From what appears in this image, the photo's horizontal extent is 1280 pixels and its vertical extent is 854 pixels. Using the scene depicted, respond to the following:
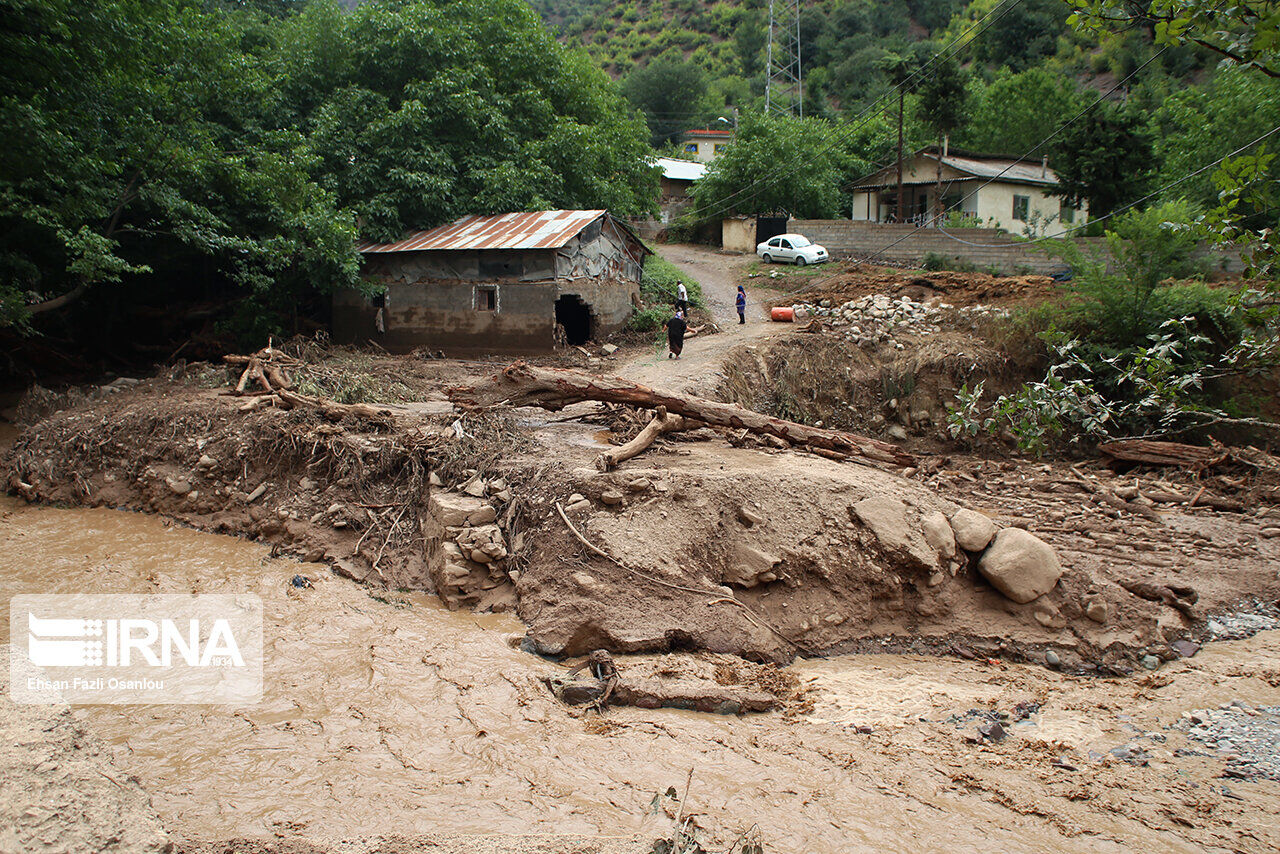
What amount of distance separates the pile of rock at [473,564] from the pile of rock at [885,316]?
471 inches

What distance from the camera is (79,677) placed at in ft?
18.3

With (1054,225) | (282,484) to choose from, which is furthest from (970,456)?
(1054,225)

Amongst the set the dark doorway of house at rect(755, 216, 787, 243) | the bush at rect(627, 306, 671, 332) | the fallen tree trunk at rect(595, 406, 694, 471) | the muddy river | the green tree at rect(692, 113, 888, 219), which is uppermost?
the green tree at rect(692, 113, 888, 219)

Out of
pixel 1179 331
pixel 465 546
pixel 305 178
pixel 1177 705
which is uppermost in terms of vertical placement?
pixel 305 178

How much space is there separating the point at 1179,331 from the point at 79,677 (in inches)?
746

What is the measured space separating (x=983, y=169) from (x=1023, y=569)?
2641cm

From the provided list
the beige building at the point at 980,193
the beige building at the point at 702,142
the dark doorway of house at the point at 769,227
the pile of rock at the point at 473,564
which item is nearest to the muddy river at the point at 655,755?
the pile of rock at the point at 473,564

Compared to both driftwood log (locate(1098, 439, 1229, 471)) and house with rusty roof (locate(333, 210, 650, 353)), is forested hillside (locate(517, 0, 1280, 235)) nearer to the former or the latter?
driftwood log (locate(1098, 439, 1229, 471))

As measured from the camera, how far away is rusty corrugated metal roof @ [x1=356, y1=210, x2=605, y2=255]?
16.2 m

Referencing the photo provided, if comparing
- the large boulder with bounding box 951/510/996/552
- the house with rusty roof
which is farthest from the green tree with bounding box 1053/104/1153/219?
the large boulder with bounding box 951/510/996/552

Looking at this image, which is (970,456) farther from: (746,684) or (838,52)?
(838,52)

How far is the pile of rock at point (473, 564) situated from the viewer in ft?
24.3

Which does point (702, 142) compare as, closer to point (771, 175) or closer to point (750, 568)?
point (771, 175)

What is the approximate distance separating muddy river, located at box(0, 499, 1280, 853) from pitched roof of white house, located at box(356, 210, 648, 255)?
426 inches
